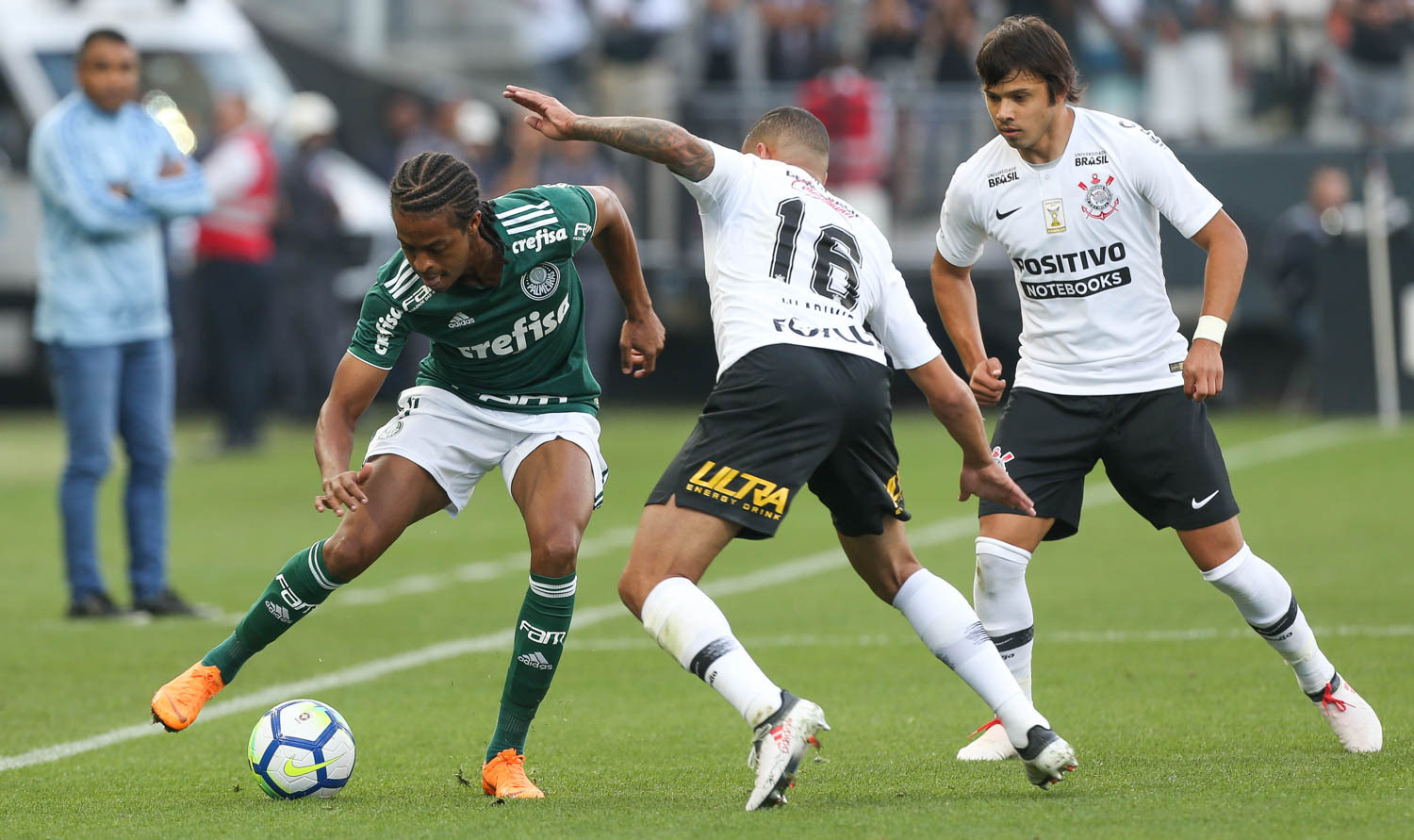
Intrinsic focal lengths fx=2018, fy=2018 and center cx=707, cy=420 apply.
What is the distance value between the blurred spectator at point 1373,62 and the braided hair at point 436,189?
1778 centimetres

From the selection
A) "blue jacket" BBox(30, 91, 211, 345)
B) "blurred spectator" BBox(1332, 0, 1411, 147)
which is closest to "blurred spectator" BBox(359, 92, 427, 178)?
"blurred spectator" BBox(1332, 0, 1411, 147)

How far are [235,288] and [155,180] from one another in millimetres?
7521

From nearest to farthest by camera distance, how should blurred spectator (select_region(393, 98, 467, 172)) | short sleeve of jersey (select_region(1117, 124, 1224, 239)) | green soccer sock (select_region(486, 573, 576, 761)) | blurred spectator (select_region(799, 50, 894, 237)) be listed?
1. green soccer sock (select_region(486, 573, 576, 761))
2. short sleeve of jersey (select_region(1117, 124, 1224, 239))
3. blurred spectator (select_region(393, 98, 467, 172))
4. blurred spectator (select_region(799, 50, 894, 237))

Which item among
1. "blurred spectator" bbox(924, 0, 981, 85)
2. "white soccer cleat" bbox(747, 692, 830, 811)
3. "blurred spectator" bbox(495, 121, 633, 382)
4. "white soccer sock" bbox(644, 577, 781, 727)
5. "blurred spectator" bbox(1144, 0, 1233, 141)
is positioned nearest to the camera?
"white soccer cleat" bbox(747, 692, 830, 811)

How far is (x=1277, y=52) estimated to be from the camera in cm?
2214

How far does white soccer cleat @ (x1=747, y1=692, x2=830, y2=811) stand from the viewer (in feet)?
16.1

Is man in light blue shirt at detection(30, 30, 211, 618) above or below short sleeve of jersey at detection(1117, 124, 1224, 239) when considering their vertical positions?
below

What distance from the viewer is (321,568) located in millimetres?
5875

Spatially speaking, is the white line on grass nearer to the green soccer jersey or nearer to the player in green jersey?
the player in green jersey

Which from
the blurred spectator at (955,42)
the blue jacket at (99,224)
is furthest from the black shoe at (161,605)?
the blurred spectator at (955,42)

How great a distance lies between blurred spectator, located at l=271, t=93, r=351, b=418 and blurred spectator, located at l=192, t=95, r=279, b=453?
1.07 metres

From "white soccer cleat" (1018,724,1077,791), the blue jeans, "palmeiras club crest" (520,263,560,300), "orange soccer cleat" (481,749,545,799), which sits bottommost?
the blue jeans

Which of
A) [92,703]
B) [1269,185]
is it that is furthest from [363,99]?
[92,703]

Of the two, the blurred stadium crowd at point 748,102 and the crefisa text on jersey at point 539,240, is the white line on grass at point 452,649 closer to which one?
the crefisa text on jersey at point 539,240
